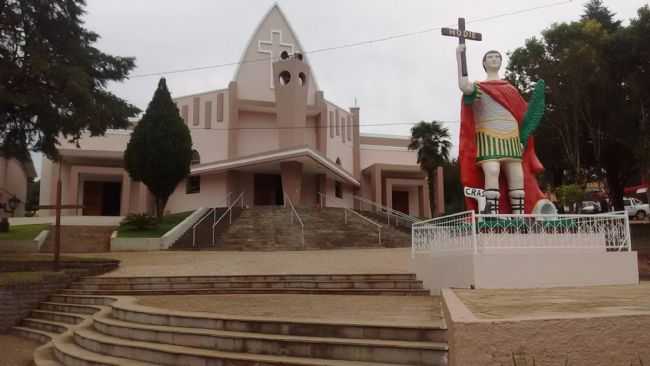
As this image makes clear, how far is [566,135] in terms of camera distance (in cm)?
2448

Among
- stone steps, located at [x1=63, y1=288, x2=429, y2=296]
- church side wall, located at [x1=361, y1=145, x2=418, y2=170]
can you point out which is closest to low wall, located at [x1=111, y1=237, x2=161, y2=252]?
stone steps, located at [x1=63, y1=288, x2=429, y2=296]

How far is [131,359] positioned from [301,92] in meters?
24.0

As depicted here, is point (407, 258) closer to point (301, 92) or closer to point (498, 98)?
point (498, 98)

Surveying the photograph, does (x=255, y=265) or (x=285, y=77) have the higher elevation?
(x=285, y=77)

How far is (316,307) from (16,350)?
431cm

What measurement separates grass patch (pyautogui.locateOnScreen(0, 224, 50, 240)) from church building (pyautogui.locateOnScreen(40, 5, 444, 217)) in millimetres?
5011

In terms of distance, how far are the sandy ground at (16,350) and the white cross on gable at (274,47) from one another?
2609cm

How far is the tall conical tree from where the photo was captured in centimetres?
2323

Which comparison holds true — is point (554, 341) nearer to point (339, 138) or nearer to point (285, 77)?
point (285, 77)

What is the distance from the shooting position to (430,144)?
94.9 ft

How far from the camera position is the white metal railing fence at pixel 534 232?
8.18 metres

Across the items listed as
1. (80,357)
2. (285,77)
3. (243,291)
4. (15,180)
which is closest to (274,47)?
(285,77)

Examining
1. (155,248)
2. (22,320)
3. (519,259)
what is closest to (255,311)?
(519,259)

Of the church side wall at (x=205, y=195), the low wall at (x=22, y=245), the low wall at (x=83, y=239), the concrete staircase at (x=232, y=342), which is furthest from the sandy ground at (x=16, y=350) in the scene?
the church side wall at (x=205, y=195)
